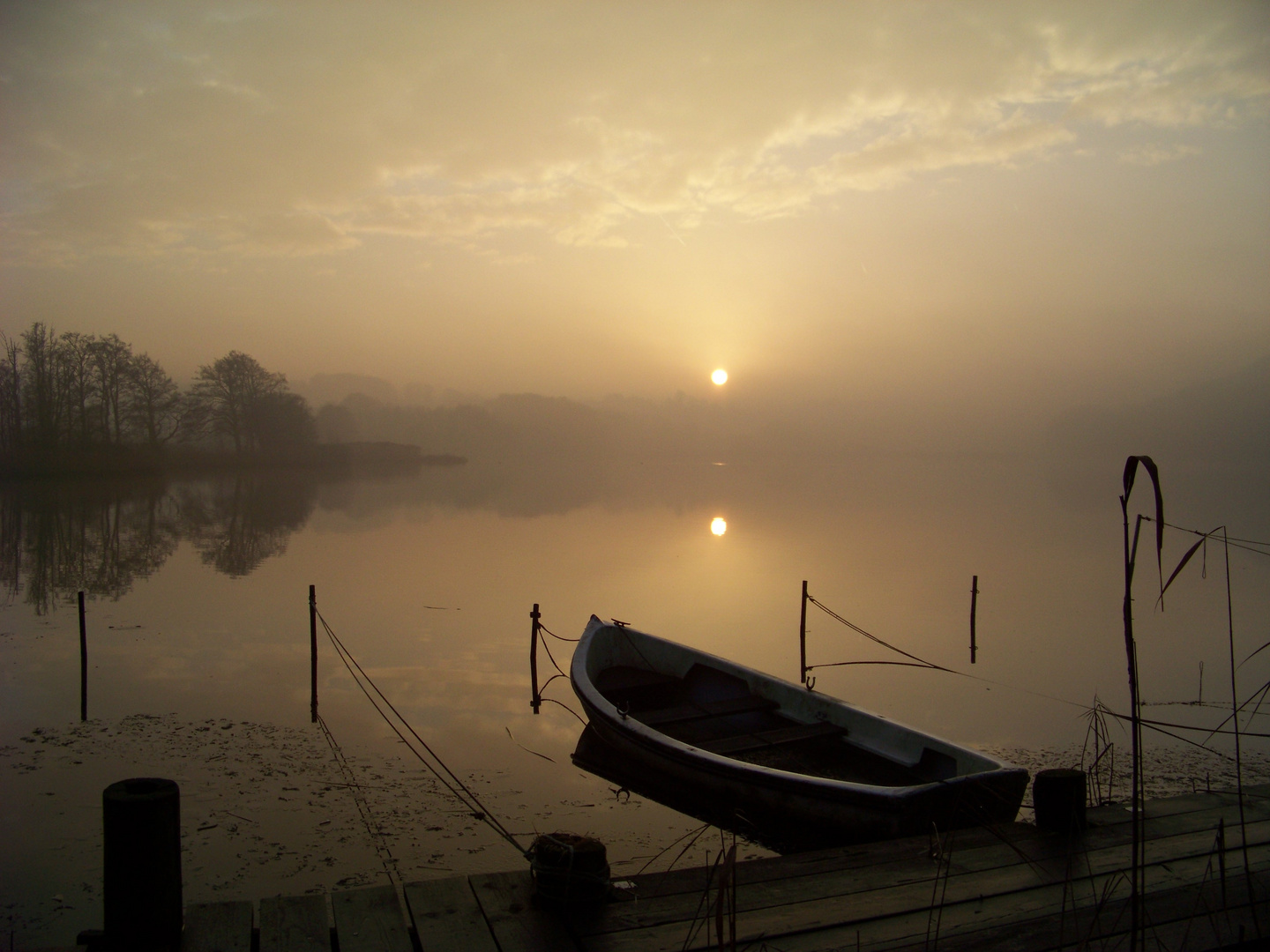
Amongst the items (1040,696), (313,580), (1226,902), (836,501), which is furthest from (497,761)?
(836,501)

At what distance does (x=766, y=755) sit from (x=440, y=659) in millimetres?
7870

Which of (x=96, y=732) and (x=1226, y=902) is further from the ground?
(x=1226, y=902)

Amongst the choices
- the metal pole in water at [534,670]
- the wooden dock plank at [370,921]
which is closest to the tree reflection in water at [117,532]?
the metal pole in water at [534,670]

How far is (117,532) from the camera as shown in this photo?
108 feet

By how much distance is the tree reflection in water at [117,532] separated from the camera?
2161cm

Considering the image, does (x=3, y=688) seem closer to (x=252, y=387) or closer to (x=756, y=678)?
(x=756, y=678)

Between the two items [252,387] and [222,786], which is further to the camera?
[252,387]

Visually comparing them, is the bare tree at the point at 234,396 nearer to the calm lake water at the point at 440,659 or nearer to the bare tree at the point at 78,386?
the bare tree at the point at 78,386

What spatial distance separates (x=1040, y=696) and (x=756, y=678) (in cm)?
583

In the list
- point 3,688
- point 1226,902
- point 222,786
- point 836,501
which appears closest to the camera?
point 1226,902

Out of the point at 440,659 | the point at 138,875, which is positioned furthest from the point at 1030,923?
the point at 440,659

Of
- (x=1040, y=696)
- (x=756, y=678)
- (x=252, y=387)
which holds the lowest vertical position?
(x=1040, y=696)

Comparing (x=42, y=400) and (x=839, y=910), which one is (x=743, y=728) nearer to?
(x=839, y=910)

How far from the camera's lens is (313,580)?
22000 mm
